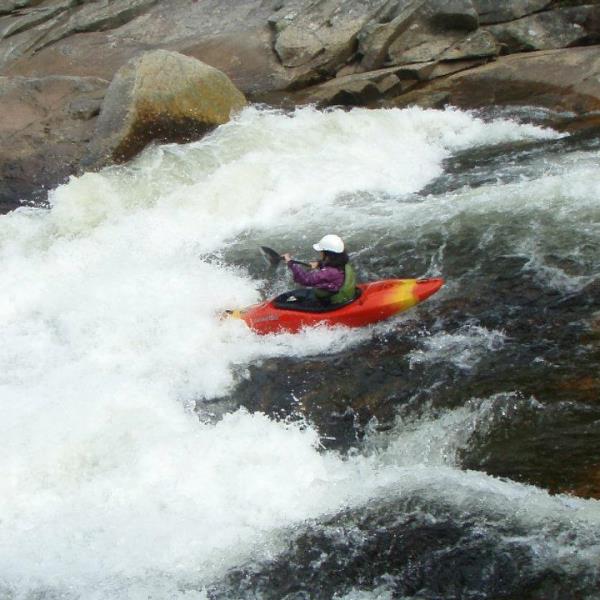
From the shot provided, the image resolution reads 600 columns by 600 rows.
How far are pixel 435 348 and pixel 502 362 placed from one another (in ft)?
1.79

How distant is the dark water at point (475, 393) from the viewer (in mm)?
4113

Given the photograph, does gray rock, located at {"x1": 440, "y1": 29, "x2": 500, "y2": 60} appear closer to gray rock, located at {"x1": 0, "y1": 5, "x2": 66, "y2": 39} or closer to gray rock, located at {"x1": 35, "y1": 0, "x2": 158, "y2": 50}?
gray rock, located at {"x1": 35, "y1": 0, "x2": 158, "y2": 50}

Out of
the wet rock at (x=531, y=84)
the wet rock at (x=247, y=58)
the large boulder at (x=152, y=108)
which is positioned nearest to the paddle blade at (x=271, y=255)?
the large boulder at (x=152, y=108)

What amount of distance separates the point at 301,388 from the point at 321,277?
1.02 m

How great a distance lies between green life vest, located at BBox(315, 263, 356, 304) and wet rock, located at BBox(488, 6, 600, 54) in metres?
6.91

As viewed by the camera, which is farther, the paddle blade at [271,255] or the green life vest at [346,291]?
the paddle blade at [271,255]

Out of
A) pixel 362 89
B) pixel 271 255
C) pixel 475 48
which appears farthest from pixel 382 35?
pixel 271 255

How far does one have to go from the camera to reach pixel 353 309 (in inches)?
256

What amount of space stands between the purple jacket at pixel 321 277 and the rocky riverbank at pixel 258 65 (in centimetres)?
452

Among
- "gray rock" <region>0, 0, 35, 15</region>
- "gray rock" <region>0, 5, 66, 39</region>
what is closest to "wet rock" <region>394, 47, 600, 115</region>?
"gray rock" <region>0, 5, 66, 39</region>

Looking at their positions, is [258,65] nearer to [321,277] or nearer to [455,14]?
[455,14]

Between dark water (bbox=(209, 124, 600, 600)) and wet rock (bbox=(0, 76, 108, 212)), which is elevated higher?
wet rock (bbox=(0, 76, 108, 212))

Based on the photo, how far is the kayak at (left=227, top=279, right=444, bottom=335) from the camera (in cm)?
645

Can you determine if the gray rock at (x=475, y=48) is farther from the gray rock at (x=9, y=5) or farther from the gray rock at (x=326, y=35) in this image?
the gray rock at (x=9, y=5)
